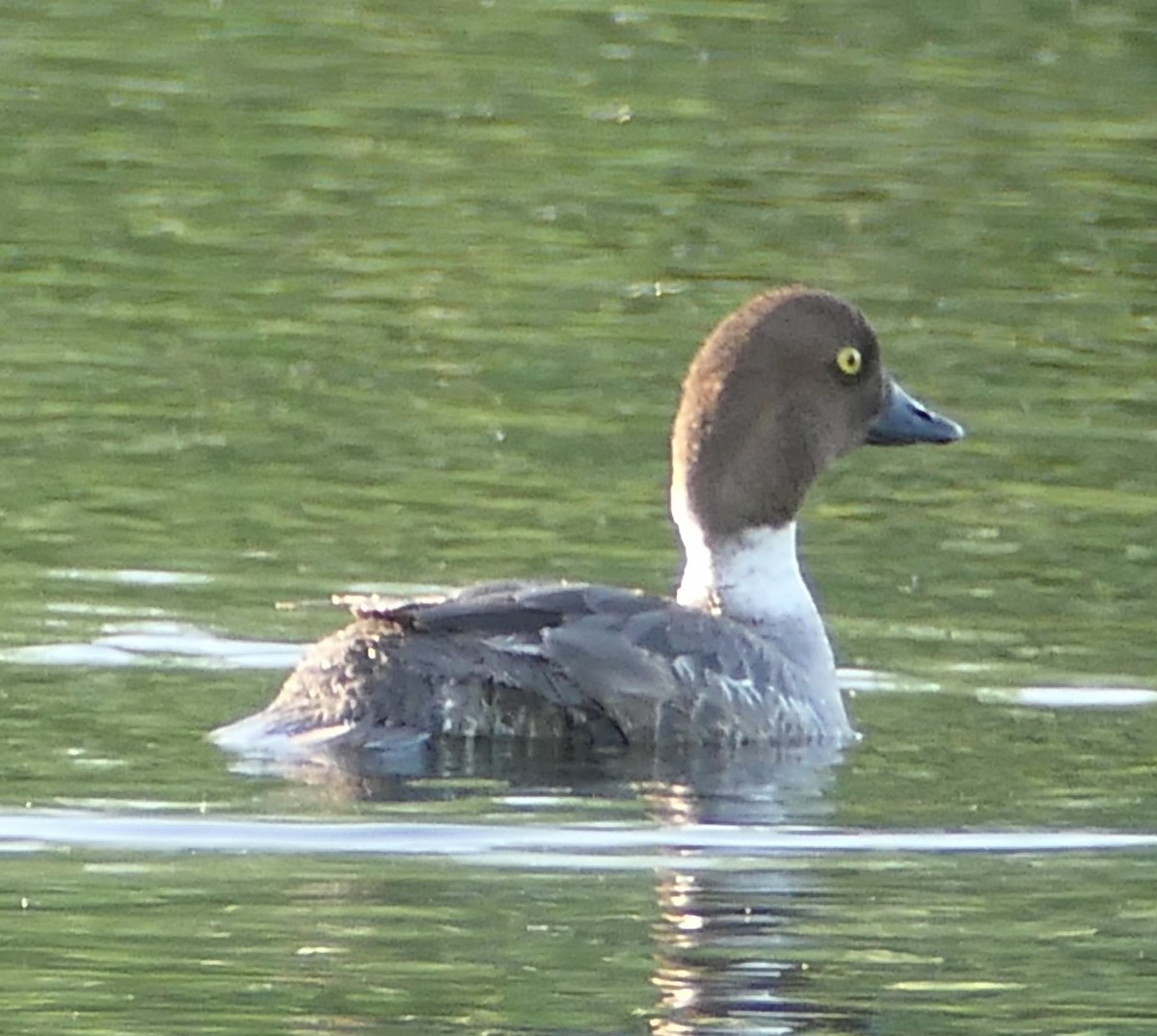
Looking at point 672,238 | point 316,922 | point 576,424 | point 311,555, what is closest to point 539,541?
point 311,555

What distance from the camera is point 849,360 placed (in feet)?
45.2

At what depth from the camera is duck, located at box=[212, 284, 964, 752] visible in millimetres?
12078

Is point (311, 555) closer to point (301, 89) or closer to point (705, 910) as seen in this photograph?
point (705, 910)

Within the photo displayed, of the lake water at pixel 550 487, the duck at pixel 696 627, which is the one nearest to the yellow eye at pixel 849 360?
the duck at pixel 696 627

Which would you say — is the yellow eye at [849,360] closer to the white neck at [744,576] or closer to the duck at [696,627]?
the duck at [696,627]

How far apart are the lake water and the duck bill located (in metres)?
0.57

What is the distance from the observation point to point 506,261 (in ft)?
65.1

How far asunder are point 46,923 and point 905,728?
11.6ft

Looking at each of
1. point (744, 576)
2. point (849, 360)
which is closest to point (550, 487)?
point (849, 360)

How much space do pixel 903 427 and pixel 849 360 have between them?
0.40m

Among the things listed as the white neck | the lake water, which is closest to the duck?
the white neck

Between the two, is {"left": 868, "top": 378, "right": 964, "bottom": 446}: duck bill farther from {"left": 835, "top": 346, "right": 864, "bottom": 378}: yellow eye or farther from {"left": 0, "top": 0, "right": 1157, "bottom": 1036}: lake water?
{"left": 0, "top": 0, "right": 1157, "bottom": 1036}: lake water

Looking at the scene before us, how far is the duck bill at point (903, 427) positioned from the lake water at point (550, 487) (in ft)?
1.87

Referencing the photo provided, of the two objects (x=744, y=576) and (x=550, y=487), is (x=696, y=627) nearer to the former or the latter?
(x=744, y=576)
